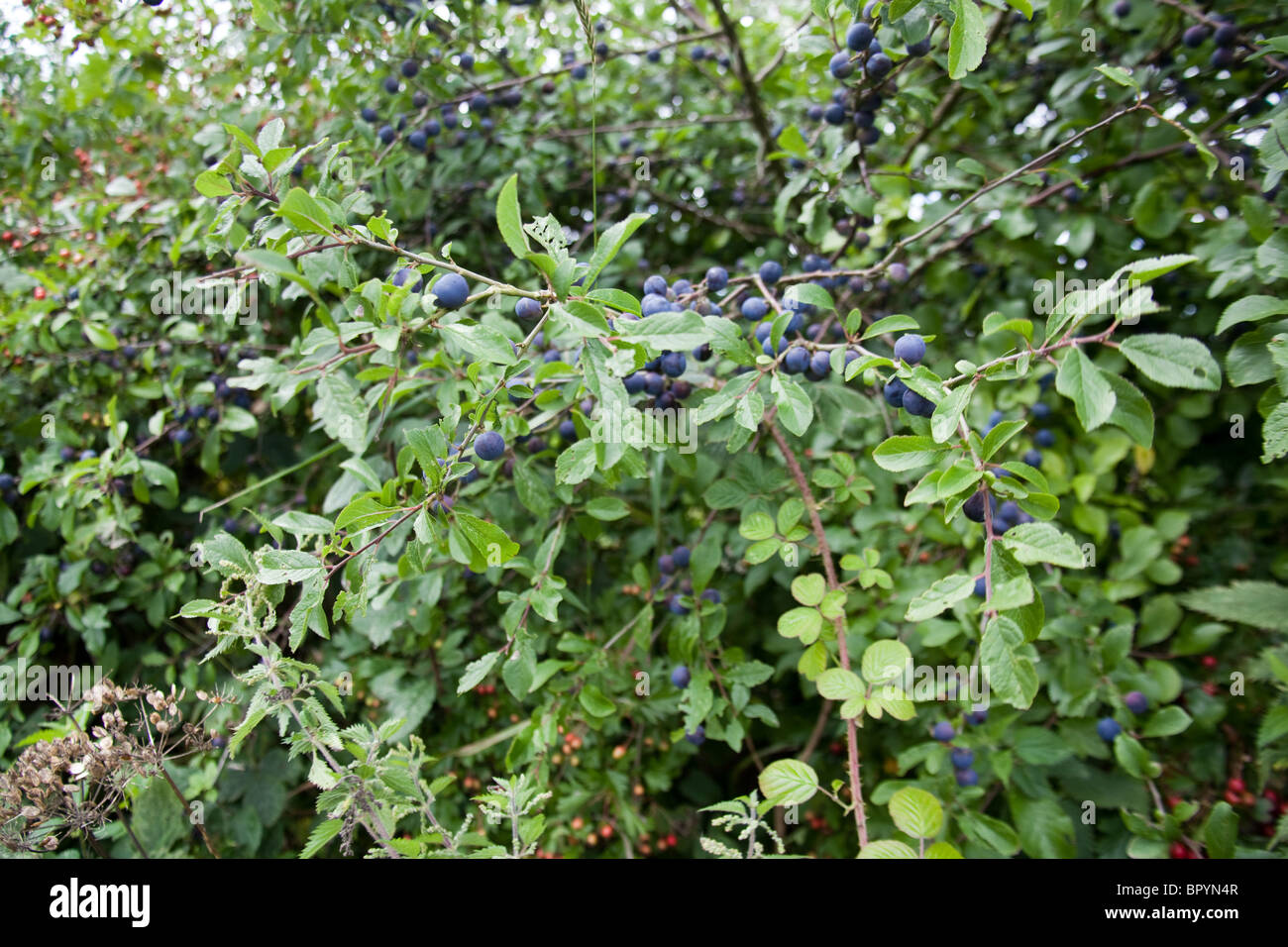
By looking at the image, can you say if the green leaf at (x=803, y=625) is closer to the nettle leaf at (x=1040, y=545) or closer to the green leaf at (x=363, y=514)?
the nettle leaf at (x=1040, y=545)

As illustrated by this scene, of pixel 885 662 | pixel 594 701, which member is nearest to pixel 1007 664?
pixel 885 662

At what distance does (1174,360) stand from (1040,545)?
0.28 m

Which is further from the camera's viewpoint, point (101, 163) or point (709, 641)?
point (101, 163)

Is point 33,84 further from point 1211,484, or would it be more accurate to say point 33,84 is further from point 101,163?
point 1211,484

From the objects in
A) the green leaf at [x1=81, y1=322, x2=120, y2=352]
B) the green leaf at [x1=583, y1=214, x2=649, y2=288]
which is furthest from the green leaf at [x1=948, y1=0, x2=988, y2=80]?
the green leaf at [x1=81, y1=322, x2=120, y2=352]

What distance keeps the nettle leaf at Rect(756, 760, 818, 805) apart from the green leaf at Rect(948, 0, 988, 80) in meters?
1.14

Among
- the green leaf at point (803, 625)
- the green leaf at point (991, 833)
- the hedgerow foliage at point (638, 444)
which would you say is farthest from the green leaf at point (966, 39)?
the green leaf at point (991, 833)

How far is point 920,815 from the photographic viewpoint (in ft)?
3.50

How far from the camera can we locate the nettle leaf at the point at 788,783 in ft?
3.62

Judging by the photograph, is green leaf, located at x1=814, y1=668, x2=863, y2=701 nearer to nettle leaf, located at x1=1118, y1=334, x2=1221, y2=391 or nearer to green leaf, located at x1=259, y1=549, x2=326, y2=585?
nettle leaf, located at x1=1118, y1=334, x2=1221, y2=391

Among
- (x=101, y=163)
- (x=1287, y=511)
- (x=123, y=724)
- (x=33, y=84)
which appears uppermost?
(x=33, y=84)

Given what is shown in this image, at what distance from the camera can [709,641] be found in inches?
59.7

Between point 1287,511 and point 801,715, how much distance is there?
5.03ft
